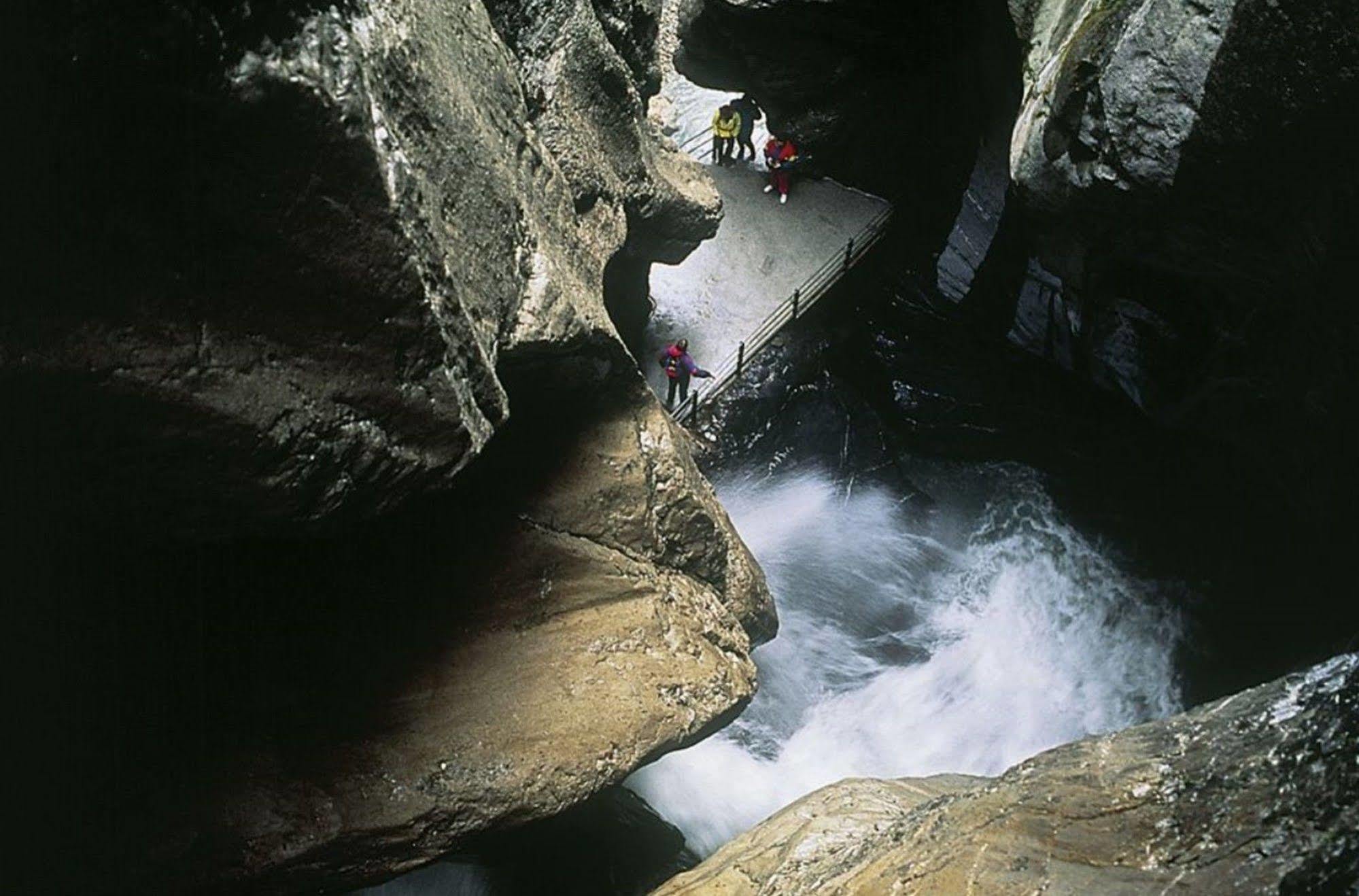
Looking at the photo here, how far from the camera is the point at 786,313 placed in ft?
39.4

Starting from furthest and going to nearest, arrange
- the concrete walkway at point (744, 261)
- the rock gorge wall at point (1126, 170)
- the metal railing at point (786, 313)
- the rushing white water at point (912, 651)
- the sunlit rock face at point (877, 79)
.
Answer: the concrete walkway at point (744, 261), the metal railing at point (786, 313), the sunlit rock face at point (877, 79), the rushing white water at point (912, 651), the rock gorge wall at point (1126, 170)

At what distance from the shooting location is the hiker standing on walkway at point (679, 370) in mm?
10641

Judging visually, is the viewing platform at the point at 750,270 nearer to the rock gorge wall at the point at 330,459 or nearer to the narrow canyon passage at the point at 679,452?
the narrow canyon passage at the point at 679,452

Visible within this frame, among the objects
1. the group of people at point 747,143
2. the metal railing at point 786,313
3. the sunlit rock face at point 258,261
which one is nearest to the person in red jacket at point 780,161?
the group of people at point 747,143

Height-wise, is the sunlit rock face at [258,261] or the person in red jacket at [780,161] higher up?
the sunlit rock face at [258,261]

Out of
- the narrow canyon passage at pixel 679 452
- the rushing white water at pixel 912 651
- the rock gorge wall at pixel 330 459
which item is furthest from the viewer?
the rushing white water at pixel 912 651

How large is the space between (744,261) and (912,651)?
4.66m

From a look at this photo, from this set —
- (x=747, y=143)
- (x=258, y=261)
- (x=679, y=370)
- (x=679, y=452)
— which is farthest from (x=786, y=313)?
(x=258, y=261)

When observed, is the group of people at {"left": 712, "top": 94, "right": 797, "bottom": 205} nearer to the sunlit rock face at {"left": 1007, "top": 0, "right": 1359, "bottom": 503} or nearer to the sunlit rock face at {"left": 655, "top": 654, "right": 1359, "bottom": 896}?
the sunlit rock face at {"left": 1007, "top": 0, "right": 1359, "bottom": 503}

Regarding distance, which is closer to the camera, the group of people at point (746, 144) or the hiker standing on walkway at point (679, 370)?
the hiker standing on walkway at point (679, 370)

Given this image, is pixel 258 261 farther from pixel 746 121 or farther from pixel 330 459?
pixel 746 121

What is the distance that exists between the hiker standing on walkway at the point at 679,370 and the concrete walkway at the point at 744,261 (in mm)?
171

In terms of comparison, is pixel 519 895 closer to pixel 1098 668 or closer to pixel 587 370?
pixel 587 370

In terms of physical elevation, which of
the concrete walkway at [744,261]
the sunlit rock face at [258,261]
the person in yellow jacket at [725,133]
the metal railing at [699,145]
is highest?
the sunlit rock face at [258,261]
